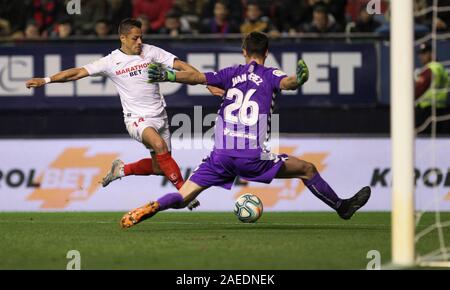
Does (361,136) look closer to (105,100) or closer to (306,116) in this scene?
(306,116)

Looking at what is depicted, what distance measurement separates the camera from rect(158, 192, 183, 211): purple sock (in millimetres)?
10320

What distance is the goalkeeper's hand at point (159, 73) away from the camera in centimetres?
1022

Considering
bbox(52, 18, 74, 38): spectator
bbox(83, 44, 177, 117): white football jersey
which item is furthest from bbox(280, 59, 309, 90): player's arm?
bbox(52, 18, 74, 38): spectator

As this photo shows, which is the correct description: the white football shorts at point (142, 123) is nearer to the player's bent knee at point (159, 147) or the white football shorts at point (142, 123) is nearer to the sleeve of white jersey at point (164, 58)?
the player's bent knee at point (159, 147)

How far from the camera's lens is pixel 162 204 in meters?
10.3

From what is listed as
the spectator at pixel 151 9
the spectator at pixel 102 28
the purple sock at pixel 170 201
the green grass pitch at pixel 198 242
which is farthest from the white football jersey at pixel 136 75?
the spectator at pixel 151 9

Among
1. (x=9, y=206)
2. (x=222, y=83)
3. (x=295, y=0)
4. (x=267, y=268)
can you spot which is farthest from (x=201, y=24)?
(x=267, y=268)

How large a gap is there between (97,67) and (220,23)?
180 inches

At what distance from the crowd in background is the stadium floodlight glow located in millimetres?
8017

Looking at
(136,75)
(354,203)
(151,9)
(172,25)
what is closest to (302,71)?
(354,203)

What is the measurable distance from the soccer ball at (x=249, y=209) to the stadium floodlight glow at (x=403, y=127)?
3.39 metres

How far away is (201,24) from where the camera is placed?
17109 millimetres

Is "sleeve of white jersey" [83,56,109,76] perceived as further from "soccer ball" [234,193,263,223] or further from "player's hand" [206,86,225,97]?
"soccer ball" [234,193,263,223]
